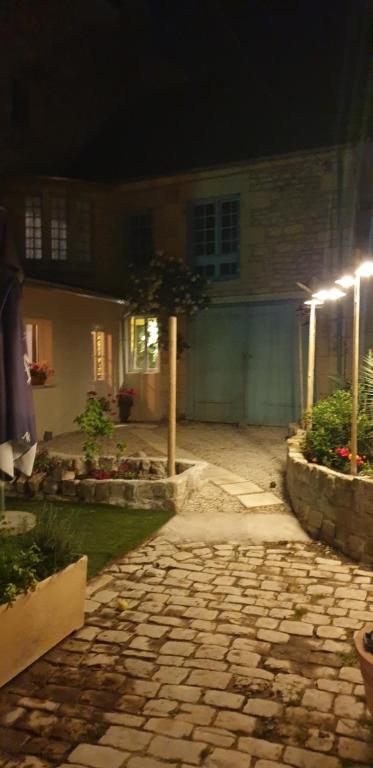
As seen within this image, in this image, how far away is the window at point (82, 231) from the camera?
13.2 m

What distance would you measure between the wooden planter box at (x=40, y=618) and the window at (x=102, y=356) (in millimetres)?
8911

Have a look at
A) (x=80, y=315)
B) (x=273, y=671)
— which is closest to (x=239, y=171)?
(x=80, y=315)

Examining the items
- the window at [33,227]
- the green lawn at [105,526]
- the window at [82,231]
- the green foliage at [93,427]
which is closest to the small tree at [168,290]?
the window at [82,231]

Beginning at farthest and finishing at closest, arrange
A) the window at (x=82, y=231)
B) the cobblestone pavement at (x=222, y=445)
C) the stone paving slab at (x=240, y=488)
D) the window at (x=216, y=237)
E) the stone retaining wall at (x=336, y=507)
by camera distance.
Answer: the window at (x=82, y=231) → the window at (x=216, y=237) → the cobblestone pavement at (x=222, y=445) → the stone paving slab at (x=240, y=488) → the stone retaining wall at (x=336, y=507)

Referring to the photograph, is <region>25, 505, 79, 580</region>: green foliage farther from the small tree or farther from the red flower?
the small tree

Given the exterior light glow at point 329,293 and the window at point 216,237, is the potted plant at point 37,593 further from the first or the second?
the window at point 216,237

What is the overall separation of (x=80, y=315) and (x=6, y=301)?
8689 millimetres

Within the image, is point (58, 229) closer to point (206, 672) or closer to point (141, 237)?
point (141, 237)

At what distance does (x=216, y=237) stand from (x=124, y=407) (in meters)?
4.31

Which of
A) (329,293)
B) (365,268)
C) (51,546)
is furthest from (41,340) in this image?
(51,546)

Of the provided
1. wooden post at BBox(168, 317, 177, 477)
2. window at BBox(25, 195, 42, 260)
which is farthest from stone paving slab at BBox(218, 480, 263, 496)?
window at BBox(25, 195, 42, 260)

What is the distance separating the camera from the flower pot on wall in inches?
509

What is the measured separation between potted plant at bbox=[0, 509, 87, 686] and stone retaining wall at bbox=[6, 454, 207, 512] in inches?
104

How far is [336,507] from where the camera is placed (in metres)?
5.59
